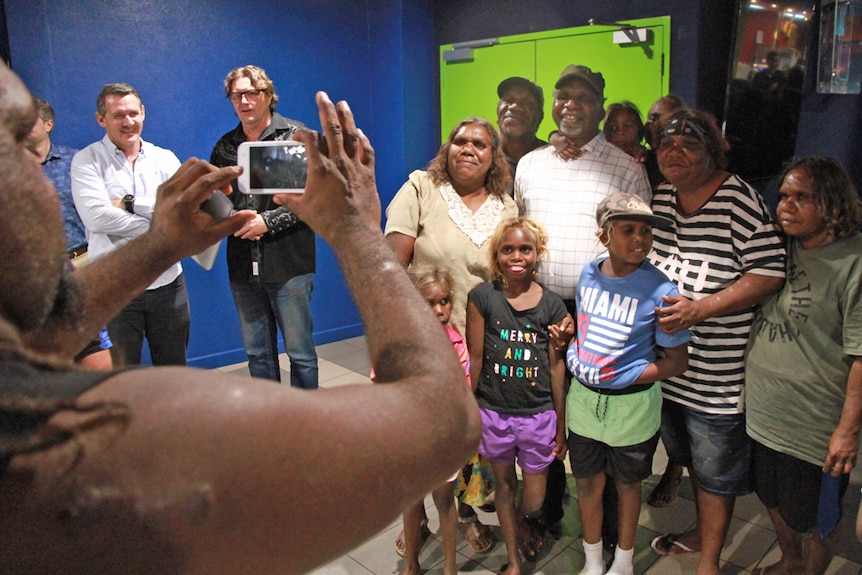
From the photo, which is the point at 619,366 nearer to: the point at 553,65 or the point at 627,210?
the point at 627,210

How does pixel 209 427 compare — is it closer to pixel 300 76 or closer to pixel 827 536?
pixel 827 536

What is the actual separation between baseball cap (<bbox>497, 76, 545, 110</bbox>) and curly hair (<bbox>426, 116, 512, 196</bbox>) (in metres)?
1.99

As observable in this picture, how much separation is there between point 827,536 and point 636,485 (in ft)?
2.00

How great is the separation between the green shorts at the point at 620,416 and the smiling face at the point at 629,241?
435mm

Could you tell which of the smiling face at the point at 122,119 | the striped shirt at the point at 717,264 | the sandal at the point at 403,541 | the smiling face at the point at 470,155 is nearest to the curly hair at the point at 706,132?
the striped shirt at the point at 717,264

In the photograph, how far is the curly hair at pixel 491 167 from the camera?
2.56 m

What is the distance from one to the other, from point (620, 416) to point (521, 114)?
111 inches

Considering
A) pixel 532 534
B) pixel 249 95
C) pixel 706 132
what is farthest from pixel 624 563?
pixel 249 95

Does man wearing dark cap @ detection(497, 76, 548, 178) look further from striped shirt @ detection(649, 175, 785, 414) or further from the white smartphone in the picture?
the white smartphone

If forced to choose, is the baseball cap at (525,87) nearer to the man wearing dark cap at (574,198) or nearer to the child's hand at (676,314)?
the man wearing dark cap at (574,198)

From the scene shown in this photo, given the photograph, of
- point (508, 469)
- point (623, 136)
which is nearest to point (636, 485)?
point (508, 469)

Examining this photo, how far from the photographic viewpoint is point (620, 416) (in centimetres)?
219

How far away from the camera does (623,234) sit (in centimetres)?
214

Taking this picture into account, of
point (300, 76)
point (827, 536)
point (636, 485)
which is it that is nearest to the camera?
point (827, 536)
